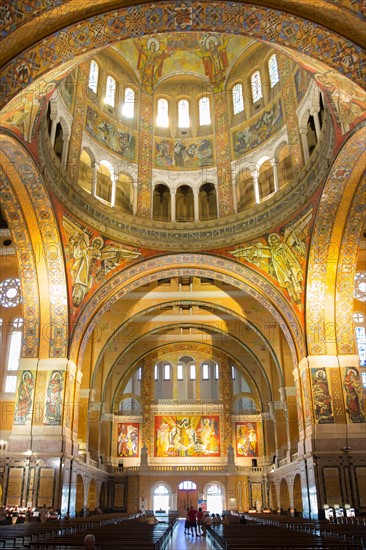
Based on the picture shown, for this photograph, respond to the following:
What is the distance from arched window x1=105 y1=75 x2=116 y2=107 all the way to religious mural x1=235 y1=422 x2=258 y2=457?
20500 mm

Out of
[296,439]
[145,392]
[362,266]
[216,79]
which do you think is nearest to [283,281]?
[362,266]

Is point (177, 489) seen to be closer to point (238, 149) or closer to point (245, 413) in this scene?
point (245, 413)

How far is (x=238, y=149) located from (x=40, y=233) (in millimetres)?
10049

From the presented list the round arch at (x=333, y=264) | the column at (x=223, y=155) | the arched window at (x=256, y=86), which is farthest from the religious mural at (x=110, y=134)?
the round arch at (x=333, y=264)

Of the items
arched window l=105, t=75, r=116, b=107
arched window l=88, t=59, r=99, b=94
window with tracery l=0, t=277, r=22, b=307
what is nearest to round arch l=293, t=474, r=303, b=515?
window with tracery l=0, t=277, r=22, b=307

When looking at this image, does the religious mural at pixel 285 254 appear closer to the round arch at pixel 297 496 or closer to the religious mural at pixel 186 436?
the round arch at pixel 297 496

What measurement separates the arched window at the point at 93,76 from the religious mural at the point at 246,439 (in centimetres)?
2136

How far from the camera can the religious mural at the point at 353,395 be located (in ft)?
65.2

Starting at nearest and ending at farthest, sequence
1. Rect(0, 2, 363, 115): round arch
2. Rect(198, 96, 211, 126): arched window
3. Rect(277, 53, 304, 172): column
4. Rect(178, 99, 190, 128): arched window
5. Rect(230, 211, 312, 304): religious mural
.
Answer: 1. Rect(0, 2, 363, 115): round arch
2. Rect(230, 211, 312, 304): religious mural
3. Rect(277, 53, 304, 172): column
4. Rect(198, 96, 211, 126): arched window
5. Rect(178, 99, 190, 128): arched window

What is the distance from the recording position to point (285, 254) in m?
21.5

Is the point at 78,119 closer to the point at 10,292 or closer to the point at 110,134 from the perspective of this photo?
the point at 110,134

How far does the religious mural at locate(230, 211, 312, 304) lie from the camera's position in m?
20.8

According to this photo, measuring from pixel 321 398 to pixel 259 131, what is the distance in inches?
467

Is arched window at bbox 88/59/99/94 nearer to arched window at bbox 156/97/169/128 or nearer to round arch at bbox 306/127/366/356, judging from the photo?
arched window at bbox 156/97/169/128
